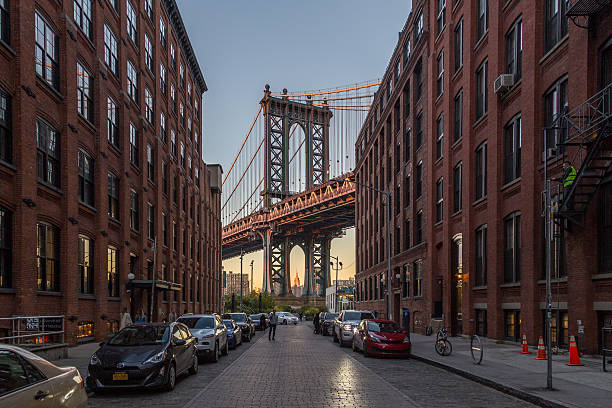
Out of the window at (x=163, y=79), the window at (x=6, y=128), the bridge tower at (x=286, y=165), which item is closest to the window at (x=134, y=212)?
the window at (x=163, y=79)

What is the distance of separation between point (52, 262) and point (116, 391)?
10.8 metres

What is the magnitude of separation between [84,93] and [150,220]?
13.7 metres

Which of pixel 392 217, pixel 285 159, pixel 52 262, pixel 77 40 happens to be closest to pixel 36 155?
pixel 52 262

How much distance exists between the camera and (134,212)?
34.1 m

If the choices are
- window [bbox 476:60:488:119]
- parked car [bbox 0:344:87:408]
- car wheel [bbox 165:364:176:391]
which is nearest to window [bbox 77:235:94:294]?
car wheel [bbox 165:364:176:391]

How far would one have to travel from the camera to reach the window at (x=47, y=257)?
2067 cm

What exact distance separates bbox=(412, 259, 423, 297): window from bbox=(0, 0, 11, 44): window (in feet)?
84.6

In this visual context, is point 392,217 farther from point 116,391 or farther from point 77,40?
point 116,391

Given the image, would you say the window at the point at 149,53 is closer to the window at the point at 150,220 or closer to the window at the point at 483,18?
the window at the point at 150,220

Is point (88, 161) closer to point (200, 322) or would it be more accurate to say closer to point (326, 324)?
point (200, 322)

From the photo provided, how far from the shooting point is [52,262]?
858 inches

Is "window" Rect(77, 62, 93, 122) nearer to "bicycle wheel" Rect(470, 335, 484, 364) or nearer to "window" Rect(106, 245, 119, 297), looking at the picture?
"window" Rect(106, 245, 119, 297)

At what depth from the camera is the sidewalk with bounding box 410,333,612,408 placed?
10.9 meters

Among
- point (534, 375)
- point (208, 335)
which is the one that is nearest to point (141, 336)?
point (208, 335)
